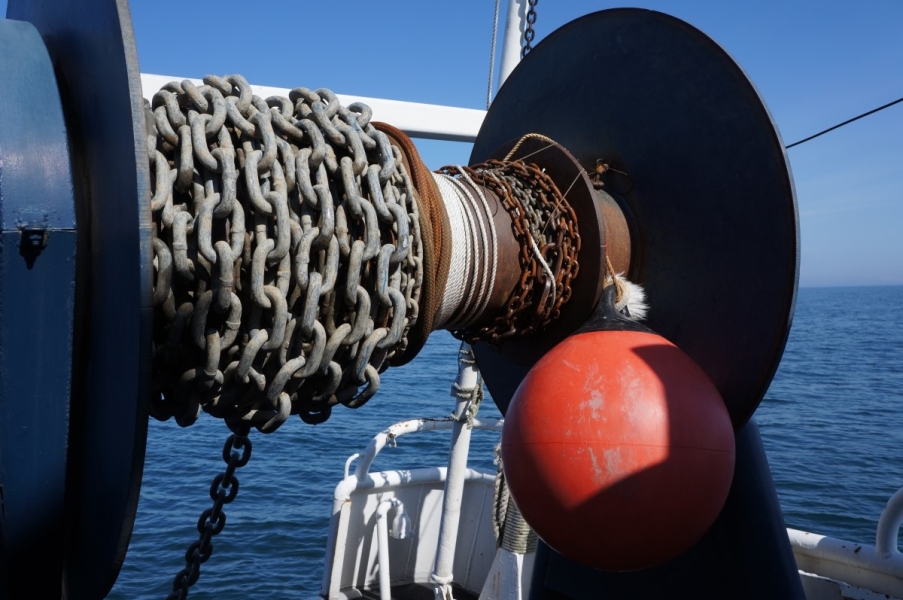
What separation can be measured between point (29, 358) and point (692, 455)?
69.7 inches

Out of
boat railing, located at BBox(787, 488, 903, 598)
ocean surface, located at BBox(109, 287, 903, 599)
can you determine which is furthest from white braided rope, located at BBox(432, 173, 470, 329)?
ocean surface, located at BBox(109, 287, 903, 599)

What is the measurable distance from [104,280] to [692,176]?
201 cm

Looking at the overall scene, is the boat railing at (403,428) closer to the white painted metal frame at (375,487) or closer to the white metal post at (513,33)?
the white painted metal frame at (375,487)

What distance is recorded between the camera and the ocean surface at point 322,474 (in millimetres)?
11359

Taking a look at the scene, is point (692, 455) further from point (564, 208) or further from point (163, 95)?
point (163, 95)

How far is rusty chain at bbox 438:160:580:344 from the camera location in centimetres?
289

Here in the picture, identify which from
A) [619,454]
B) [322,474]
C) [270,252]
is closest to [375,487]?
[619,454]

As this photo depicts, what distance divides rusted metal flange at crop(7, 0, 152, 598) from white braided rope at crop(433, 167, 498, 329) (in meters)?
1.12

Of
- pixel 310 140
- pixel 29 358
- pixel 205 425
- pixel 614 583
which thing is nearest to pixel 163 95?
pixel 310 140

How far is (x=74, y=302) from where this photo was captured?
6.70ft

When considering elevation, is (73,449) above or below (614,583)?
above

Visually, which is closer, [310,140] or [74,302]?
[74,302]

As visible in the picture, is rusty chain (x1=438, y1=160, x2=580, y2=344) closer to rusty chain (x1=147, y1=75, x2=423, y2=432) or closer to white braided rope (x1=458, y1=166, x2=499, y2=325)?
white braided rope (x1=458, y1=166, x2=499, y2=325)

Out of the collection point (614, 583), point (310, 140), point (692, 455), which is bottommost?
point (614, 583)
